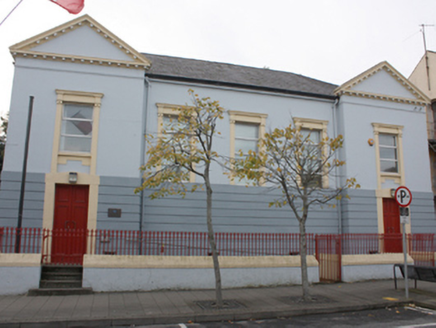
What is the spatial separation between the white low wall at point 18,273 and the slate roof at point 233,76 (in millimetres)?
7768

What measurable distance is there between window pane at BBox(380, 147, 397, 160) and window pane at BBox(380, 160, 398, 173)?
23cm

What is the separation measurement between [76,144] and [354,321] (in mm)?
10466

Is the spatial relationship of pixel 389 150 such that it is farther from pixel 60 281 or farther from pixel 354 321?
pixel 60 281

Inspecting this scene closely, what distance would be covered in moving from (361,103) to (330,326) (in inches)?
458

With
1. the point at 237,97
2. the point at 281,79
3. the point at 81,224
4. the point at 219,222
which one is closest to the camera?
the point at 81,224

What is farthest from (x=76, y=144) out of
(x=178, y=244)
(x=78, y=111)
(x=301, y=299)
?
(x=301, y=299)

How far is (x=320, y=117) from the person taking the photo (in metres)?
16.6

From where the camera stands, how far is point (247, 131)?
15.9m

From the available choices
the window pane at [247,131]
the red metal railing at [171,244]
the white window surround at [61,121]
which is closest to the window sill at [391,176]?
the red metal railing at [171,244]

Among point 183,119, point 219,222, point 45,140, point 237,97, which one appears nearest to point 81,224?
point 45,140

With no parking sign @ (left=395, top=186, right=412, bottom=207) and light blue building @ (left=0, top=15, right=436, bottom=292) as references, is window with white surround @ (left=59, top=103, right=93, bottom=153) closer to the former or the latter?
light blue building @ (left=0, top=15, right=436, bottom=292)

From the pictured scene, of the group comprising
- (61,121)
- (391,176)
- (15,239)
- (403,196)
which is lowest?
(15,239)

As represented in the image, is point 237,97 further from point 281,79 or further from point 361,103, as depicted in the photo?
point 361,103

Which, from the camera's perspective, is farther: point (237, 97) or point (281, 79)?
point (281, 79)
